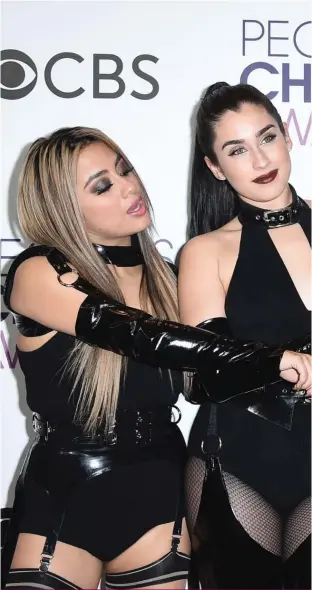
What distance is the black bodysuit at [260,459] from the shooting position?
2.09 meters

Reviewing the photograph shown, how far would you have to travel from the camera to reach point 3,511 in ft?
10.6

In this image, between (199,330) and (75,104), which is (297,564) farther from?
(75,104)

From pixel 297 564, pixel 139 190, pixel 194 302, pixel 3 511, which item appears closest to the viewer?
pixel 297 564

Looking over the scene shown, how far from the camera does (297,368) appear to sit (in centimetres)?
205

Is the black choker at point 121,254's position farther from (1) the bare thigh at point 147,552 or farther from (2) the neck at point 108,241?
(1) the bare thigh at point 147,552

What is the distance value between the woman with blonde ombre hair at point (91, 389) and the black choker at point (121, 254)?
0.02 meters

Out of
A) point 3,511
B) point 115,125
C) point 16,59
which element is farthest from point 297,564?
point 16,59

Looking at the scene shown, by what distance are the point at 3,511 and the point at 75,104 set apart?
169cm

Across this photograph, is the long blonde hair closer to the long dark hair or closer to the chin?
the chin

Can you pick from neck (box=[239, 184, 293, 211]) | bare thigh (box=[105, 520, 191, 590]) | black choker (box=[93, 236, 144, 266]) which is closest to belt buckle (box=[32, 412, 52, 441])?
bare thigh (box=[105, 520, 191, 590])

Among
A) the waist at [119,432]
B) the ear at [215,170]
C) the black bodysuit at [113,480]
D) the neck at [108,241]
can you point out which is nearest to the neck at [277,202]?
the ear at [215,170]

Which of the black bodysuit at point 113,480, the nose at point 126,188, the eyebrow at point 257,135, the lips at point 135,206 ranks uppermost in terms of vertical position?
the eyebrow at point 257,135

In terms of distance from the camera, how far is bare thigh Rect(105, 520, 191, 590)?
7.55ft

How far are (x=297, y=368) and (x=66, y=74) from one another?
1.76 m
